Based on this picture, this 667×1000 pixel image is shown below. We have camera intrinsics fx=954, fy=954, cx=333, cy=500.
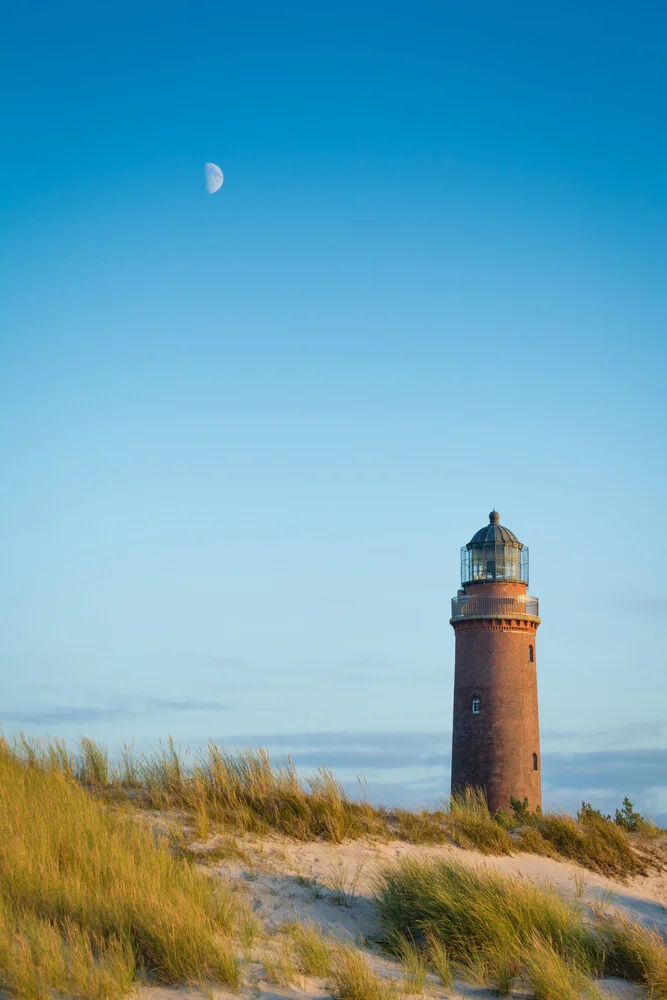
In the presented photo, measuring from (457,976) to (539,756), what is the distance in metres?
27.3

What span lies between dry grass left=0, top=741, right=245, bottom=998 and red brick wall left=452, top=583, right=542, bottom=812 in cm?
2498

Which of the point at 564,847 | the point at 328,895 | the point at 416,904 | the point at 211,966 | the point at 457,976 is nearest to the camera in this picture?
the point at 211,966

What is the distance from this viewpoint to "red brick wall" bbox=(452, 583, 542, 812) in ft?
113

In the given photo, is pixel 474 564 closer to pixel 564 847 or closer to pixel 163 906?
pixel 564 847

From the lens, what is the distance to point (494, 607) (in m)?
35.5

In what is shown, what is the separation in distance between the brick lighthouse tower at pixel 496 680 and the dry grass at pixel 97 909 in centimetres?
2501

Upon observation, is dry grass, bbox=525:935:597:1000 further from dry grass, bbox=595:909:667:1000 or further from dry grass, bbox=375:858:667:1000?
dry grass, bbox=595:909:667:1000

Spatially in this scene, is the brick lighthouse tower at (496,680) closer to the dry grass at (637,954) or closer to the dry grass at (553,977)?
the dry grass at (637,954)

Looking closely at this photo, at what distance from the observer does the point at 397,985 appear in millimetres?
8672

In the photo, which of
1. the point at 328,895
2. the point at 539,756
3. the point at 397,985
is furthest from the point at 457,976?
the point at 539,756

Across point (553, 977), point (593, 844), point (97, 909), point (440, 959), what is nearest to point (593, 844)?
point (593, 844)

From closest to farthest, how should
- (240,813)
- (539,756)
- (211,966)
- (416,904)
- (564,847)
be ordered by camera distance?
(211,966) → (416,904) → (240,813) → (564,847) → (539,756)

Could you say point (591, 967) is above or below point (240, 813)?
below

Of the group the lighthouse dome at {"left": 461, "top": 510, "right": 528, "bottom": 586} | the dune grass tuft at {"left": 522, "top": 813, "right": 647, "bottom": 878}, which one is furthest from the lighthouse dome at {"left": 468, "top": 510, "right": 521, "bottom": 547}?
the dune grass tuft at {"left": 522, "top": 813, "right": 647, "bottom": 878}
